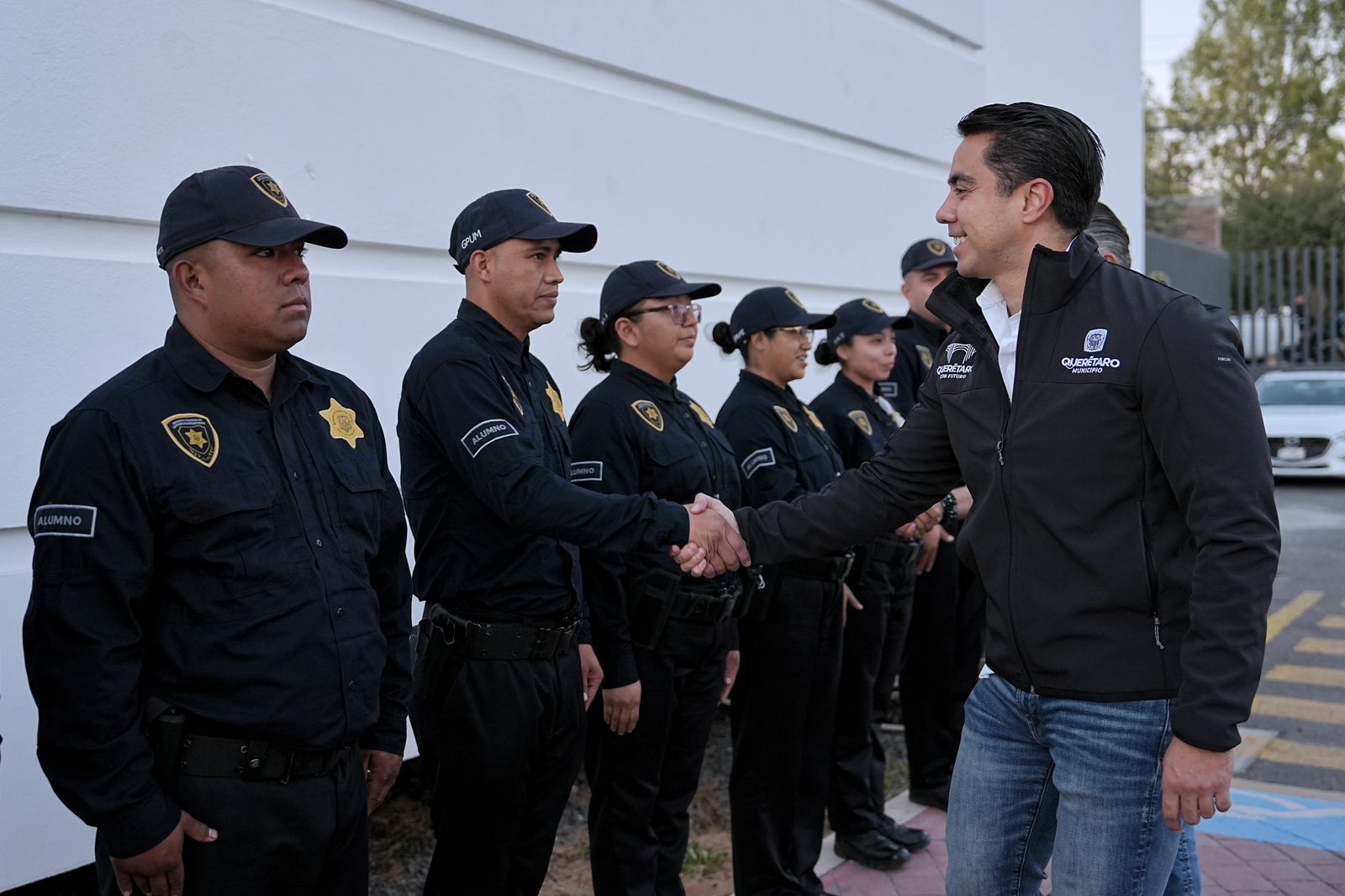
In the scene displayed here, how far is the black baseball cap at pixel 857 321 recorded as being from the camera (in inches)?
191

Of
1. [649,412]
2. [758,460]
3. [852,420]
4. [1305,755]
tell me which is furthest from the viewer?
[1305,755]

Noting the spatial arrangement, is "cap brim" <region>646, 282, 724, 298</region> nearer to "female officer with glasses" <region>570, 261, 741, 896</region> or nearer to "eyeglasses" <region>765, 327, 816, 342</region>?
"female officer with glasses" <region>570, 261, 741, 896</region>

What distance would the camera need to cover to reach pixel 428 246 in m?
4.42

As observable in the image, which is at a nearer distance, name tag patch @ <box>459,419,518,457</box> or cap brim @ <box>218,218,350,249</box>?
cap brim @ <box>218,218,350,249</box>

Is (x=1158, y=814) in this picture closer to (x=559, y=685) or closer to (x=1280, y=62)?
(x=559, y=685)

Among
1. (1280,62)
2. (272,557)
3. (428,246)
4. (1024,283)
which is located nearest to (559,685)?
(272,557)

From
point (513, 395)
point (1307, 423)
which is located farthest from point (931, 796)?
point (1307, 423)

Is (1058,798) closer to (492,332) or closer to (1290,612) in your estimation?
(492,332)

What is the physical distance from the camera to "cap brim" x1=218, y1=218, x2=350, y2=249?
2.37 meters

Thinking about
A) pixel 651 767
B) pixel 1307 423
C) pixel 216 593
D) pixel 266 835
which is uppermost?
pixel 216 593

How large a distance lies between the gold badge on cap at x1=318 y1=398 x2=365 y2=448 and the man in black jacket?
49.8 inches

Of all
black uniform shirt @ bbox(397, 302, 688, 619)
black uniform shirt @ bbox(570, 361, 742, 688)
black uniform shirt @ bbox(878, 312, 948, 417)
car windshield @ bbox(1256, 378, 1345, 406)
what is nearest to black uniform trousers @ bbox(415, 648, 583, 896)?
black uniform shirt @ bbox(397, 302, 688, 619)

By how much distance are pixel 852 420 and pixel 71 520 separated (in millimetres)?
3234

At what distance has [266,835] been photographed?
2.27 meters
